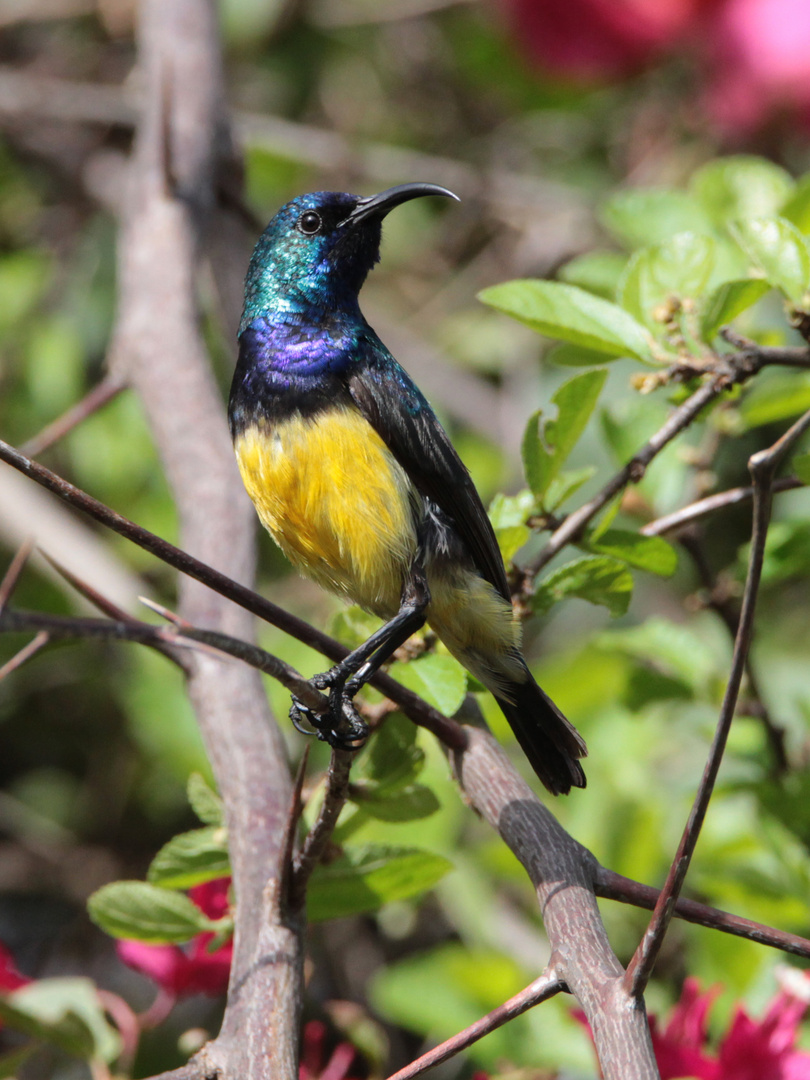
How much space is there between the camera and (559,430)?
81.0 inches

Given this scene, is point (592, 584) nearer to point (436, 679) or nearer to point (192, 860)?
point (436, 679)

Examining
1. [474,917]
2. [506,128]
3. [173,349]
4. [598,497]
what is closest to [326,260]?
[173,349]

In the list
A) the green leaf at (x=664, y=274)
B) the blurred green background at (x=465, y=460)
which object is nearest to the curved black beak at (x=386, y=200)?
the blurred green background at (x=465, y=460)

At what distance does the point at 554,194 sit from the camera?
4766 mm

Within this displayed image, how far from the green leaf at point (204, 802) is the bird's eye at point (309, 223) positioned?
4.27 feet

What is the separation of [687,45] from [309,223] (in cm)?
274

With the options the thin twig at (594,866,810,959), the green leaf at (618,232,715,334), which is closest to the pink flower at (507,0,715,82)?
the green leaf at (618,232,715,334)

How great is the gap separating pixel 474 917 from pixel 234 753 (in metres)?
1.34

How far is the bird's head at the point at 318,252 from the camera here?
2.55 meters

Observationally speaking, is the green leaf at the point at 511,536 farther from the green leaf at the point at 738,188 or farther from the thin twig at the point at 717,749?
the green leaf at the point at 738,188

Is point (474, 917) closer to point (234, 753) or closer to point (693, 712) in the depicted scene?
point (693, 712)

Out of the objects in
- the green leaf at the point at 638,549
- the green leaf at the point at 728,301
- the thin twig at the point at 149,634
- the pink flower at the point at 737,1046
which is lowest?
the pink flower at the point at 737,1046

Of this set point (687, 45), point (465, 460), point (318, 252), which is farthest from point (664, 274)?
point (687, 45)

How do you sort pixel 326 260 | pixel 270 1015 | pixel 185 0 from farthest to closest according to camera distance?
1. pixel 185 0
2. pixel 326 260
3. pixel 270 1015
